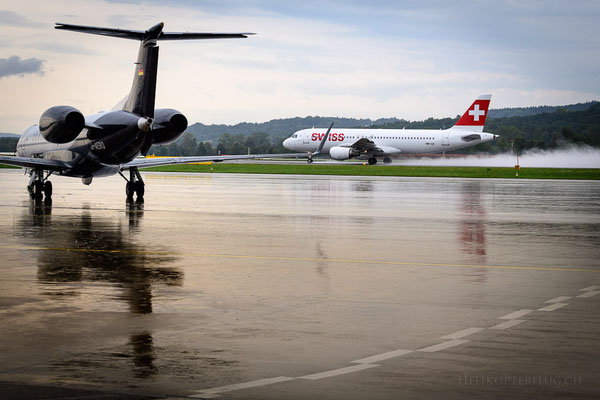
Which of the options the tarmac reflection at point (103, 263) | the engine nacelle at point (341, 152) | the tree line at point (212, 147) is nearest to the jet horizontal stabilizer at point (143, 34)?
the tarmac reflection at point (103, 263)

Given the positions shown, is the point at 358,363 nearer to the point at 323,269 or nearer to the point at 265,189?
the point at 323,269

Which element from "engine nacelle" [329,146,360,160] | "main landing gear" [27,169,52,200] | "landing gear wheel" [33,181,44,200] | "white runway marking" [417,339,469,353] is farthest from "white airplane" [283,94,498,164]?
"white runway marking" [417,339,469,353]

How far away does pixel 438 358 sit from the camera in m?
7.46

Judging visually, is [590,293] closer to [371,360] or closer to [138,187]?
[371,360]

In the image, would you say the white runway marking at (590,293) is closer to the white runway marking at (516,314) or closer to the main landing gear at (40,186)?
the white runway marking at (516,314)

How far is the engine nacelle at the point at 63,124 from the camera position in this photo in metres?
27.9

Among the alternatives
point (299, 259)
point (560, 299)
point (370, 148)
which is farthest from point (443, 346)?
point (370, 148)

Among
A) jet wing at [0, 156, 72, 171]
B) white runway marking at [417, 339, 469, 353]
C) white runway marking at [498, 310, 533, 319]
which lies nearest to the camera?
white runway marking at [417, 339, 469, 353]

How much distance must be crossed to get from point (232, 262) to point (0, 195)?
22489 mm

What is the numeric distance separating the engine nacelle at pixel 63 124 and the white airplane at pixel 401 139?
56.8 meters

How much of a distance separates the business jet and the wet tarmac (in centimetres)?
765

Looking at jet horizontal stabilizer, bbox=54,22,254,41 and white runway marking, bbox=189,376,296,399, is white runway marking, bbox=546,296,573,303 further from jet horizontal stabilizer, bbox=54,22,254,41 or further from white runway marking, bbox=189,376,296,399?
jet horizontal stabilizer, bbox=54,22,254,41

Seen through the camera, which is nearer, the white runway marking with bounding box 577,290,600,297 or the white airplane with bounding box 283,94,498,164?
the white runway marking with bounding box 577,290,600,297

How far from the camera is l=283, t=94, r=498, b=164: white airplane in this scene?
278 feet
